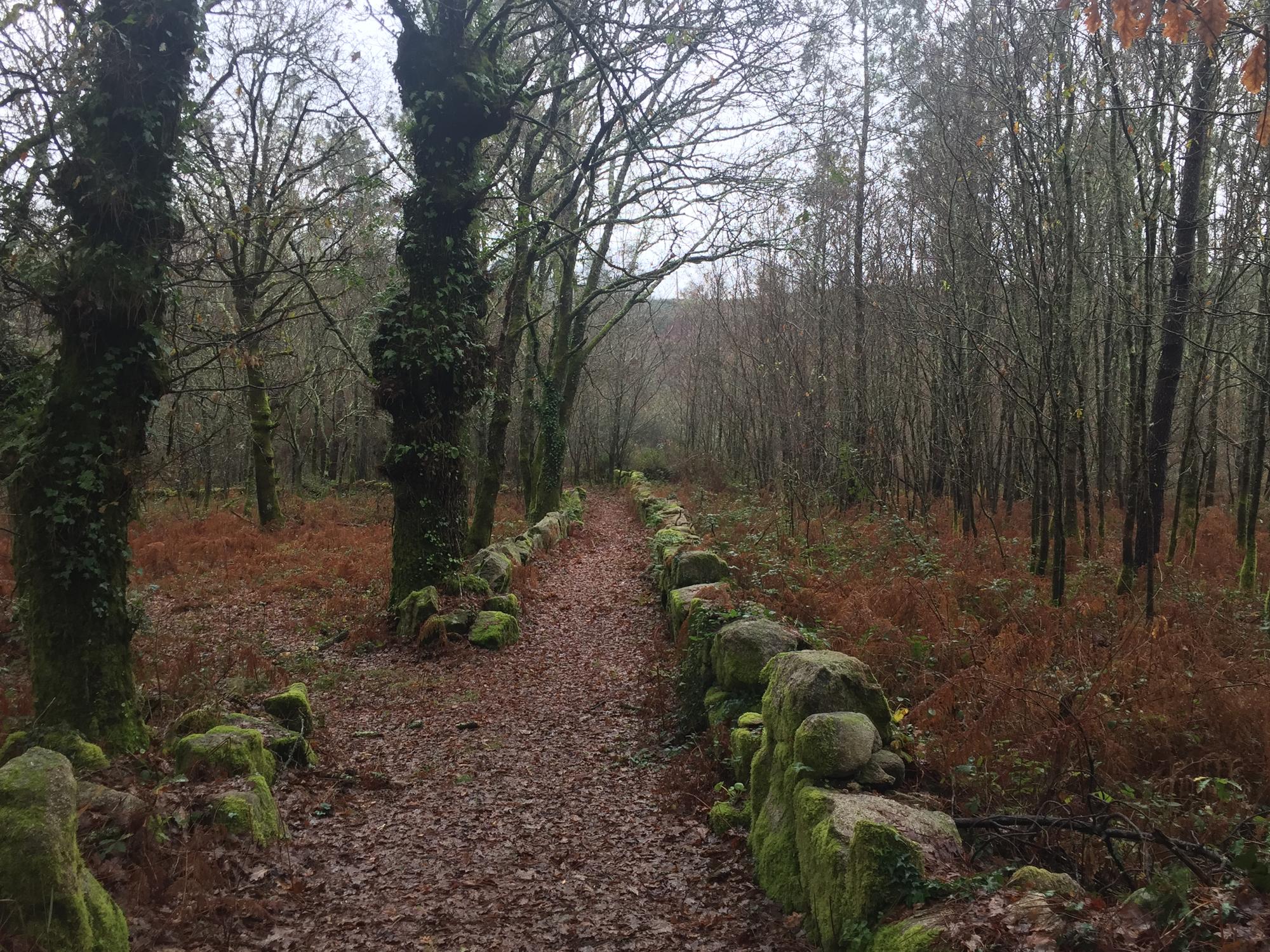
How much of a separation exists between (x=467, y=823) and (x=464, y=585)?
4684mm

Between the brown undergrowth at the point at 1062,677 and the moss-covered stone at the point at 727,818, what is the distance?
114 cm

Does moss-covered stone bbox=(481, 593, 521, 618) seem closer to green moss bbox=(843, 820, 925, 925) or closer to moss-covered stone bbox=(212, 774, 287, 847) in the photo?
moss-covered stone bbox=(212, 774, 287, 847)

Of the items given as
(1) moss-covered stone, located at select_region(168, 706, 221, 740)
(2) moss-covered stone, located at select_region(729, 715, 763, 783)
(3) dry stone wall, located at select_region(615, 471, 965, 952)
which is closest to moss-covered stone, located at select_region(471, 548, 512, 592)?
(3) dry stone wall, located at select_region(615, 471, 965, 952)

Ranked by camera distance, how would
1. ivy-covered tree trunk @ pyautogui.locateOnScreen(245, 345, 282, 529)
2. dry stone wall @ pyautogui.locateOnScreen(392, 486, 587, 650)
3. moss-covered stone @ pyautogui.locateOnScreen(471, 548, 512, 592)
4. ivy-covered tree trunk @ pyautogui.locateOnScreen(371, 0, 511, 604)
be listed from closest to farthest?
dry stone wall @ pyautogui.locateOnScreen(392, 486, 587, 650) → ivy-covered tree trunk @ pyautogui.locateOnScreen(371, 0, 511, 604) → moss-covered stone @ pyautogui.locateOnScreen(471, 548, 512, 592) → ivy-covered tree trunk @ pyautogui.locateOnScreen(245, 345, 282, 529)

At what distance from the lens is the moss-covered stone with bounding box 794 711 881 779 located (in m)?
3.66

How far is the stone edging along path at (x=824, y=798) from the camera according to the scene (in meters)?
2.81

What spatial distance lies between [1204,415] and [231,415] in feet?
77.1

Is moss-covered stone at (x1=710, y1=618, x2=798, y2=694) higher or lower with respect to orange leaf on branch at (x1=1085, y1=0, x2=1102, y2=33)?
lower

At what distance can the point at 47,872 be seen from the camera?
265cm

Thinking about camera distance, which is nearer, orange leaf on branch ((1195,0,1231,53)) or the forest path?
orange leaf on branch ((1195,0,1231,53))

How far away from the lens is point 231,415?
15.9 metres

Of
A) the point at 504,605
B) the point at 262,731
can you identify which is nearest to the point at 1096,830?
the point at 262,731

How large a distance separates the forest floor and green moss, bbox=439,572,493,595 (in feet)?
2.62

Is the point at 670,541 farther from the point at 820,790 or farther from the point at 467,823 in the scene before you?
the point at 820,790
